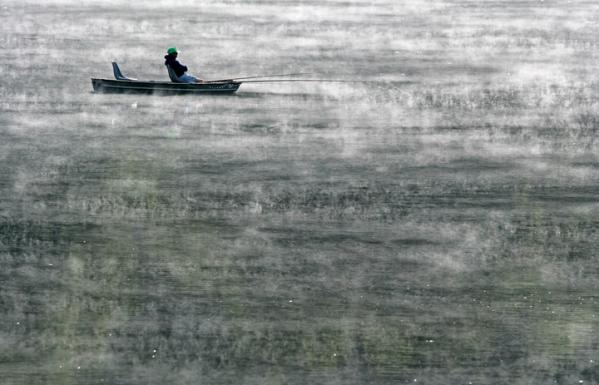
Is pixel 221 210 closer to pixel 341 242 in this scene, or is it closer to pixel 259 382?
pixel 341 242

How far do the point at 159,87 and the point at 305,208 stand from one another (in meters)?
6.68

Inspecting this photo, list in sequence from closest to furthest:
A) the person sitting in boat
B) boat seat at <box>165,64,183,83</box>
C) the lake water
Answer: the lake water
the person sitting in boat
boat seat at <box>165,64,183,83</box>

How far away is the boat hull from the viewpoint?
2481cm

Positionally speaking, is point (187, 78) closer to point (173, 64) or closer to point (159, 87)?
point (173, 64)

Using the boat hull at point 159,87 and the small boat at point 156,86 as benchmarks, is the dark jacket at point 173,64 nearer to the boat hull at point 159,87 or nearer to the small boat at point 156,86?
the small boat at point 156,86

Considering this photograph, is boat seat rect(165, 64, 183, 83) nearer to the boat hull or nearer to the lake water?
the boat hull

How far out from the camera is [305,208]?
19.8m

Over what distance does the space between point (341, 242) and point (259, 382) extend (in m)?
4.15

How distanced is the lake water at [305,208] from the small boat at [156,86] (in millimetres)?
252

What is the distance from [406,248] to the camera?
18.5 metres

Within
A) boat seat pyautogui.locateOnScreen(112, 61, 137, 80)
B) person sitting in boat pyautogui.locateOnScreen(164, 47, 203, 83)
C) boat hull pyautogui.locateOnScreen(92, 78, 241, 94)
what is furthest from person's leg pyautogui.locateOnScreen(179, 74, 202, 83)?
boat seat pyautogui.locateOnScreen(112, 61, 137, 80)

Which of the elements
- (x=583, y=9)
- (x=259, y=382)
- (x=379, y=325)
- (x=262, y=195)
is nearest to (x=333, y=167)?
(x=262, y=195)

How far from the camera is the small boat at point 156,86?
2478 cm

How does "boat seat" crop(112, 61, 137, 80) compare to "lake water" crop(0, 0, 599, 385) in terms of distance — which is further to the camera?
"boat seat" crop(112, 61, 137, 80)
